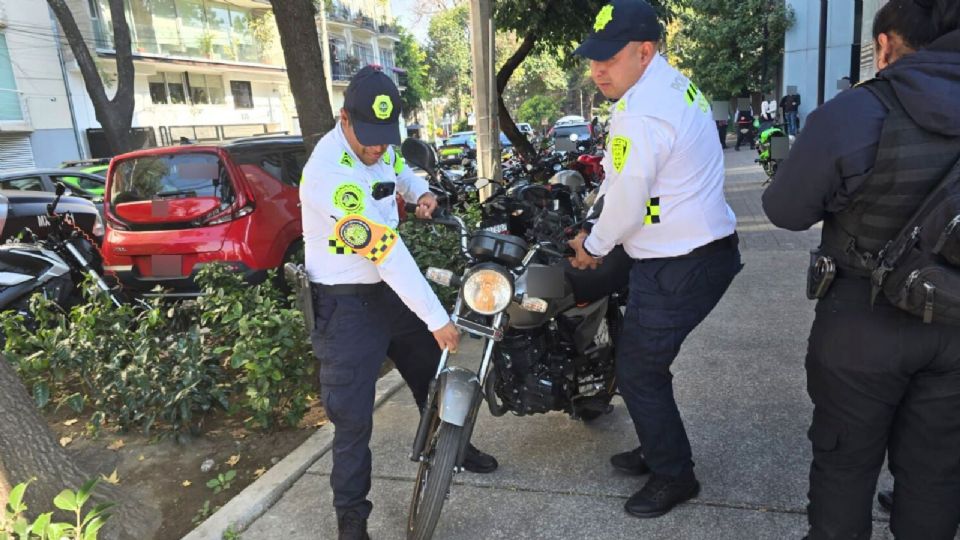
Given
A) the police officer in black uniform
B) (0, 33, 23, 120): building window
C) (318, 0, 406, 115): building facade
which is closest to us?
the police officer in black uniform

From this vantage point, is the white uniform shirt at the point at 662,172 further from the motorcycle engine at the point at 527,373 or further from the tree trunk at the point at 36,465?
the tree trunk at the point at 36,465

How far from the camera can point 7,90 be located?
66.9 ft

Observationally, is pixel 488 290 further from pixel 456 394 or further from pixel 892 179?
pixel 892 179

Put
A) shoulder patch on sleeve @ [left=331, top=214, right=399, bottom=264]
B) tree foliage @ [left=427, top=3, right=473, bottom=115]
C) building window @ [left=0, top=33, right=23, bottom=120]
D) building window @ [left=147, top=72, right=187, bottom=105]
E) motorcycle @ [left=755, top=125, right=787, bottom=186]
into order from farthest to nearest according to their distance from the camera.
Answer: tree foliage @ [left=427, top=3, right=473, bottom=115], building window @ [left=147, top=72, right=187, bottom=105], building window @ [left=0, top=33, right=23, bottom=120], motorcycle @ [left=755, top=125, right=787, bottom=186], shoulder patch on sleeve @ [left=331, top=214, right=399, bottom=264]

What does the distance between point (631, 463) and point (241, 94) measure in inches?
1305

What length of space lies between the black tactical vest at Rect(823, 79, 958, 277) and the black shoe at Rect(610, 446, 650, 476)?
1.41 m

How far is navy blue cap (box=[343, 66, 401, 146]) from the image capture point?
93.3 inches

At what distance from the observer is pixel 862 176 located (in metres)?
1.78

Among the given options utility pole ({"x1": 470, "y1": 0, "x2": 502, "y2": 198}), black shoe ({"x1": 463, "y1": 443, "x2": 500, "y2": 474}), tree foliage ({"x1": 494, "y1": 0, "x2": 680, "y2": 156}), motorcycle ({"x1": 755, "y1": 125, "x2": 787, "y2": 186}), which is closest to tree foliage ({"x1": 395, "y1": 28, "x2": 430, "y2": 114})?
tree foliage ({"x1": 494, "y1": 0, "x2": 680, "y2": 156})

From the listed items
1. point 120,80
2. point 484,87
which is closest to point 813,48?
point 484,87

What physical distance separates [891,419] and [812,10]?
21.4 m

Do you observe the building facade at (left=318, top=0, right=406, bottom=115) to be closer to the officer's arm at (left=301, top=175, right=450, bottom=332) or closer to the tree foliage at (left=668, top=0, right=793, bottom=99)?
the tree foliage at (left=668, top=0, right=793, bottom=99)

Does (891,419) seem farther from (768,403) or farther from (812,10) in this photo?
(812,10)

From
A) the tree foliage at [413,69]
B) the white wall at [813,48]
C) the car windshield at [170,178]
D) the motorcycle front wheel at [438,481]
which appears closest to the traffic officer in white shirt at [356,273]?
the motorcycle front wheel at [438,481]
